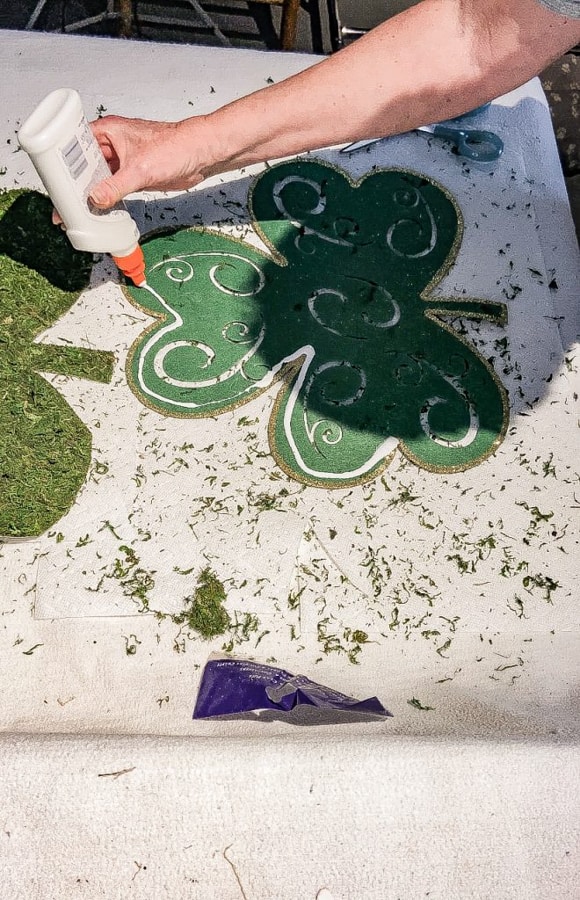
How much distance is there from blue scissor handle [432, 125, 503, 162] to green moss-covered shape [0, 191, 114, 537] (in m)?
0.88

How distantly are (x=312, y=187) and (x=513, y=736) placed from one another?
114 centimetres

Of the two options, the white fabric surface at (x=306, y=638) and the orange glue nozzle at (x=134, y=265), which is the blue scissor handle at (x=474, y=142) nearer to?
the white fabric surface at (x=306, y=638)

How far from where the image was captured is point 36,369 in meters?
1.19

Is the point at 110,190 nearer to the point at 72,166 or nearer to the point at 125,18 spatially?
the point at 72,166

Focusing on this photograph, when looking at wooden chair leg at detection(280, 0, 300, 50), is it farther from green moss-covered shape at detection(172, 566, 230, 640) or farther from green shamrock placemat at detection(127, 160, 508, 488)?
green moss-covered shape at detection(172, 566, 230, 640)

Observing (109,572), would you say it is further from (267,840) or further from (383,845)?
(383,845)

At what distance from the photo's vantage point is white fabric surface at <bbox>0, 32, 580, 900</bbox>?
85cm

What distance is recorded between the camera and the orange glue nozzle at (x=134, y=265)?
3.77 feet

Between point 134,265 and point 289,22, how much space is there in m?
0.95

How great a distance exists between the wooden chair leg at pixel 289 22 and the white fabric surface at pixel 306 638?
0.64 ft

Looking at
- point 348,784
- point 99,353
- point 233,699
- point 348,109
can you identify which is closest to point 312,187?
point 348,109

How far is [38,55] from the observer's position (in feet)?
4.89

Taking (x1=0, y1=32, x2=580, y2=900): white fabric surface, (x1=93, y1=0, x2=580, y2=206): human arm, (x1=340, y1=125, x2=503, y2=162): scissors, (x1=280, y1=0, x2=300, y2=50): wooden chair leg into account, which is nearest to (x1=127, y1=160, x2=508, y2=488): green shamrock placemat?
(x1=0, y1=32, x2=580, y2=900): white fabric surface

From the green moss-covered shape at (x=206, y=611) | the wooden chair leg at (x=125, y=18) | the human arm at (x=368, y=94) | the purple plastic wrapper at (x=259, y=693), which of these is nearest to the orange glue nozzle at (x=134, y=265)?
the human arm at (x=368, y=94)
